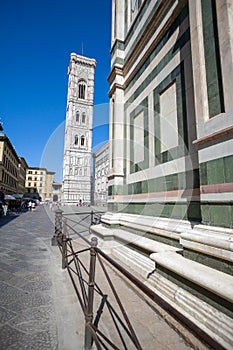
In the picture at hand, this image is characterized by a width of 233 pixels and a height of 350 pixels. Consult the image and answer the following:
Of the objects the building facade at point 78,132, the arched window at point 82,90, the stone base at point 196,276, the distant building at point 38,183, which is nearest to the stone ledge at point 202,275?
the stone base at point 196,276

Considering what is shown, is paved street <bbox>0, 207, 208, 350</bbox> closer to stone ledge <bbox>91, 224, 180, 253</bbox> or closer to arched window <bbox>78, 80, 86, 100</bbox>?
stone ledge <bbox>91, 224, 180, 253</bbox>

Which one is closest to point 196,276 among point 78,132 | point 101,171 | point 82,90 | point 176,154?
point 176,154

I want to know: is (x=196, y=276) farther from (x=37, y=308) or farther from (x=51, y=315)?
(x=37, y=308)

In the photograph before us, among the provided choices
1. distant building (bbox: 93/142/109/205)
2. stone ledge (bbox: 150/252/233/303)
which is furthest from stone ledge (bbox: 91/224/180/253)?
distant building (bbox: 93/142/109/205)

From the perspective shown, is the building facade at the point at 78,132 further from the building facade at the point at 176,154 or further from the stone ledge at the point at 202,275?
the stone ledge at the point at 202,275

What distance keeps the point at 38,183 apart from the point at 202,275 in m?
76.2

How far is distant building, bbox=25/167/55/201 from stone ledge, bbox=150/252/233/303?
72.0 meters

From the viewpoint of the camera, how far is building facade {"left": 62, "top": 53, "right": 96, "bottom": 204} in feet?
165

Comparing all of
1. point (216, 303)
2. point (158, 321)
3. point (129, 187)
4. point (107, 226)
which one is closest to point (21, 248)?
point (107, 226)

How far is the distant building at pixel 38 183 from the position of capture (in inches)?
2785

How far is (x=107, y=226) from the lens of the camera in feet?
17.5

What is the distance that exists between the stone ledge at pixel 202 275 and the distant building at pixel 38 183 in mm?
71959

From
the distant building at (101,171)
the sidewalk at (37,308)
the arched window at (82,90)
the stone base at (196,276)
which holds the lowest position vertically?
the sidewalk at (37,308)

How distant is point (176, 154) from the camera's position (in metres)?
3.40
